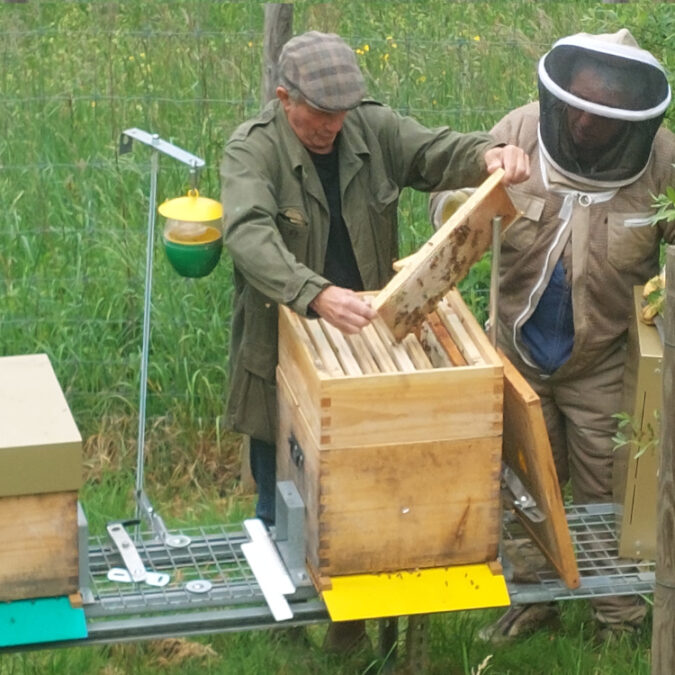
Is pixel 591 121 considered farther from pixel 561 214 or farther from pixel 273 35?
pixel 273 35

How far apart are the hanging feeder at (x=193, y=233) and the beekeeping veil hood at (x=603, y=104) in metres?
1.03

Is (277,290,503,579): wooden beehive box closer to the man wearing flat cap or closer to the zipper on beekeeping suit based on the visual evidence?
the man wearing flat cap

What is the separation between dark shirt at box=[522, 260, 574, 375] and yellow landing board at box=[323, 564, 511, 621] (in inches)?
32.7

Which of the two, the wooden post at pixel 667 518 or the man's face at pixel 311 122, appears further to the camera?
the man's face at pixel 311 122

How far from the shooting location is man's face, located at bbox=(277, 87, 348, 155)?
3.99 m

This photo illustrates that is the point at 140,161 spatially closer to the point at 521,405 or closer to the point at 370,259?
the point at 370,259

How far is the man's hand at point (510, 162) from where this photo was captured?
151 inches

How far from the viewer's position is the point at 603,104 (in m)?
4.09

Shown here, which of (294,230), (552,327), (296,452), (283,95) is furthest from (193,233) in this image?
(552,327)

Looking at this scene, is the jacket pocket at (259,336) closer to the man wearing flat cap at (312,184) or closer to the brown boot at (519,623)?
the man wearing flat cap at (312,184)

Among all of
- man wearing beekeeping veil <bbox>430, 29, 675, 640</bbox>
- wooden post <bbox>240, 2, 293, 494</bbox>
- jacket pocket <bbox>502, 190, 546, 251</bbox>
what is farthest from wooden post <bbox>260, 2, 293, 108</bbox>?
jacket pocket <bbox>502, 190, 546, 251</bbox>

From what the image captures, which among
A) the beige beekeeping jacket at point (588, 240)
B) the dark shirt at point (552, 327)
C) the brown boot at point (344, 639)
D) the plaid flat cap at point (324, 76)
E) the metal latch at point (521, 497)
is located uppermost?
the plaid flat cap at point (324, 76)

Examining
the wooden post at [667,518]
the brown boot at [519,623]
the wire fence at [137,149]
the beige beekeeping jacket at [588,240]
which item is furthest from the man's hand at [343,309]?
the wire fence at [137,149]

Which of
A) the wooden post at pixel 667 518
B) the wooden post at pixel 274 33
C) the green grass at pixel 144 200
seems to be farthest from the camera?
the green grass at pixel 144 200
